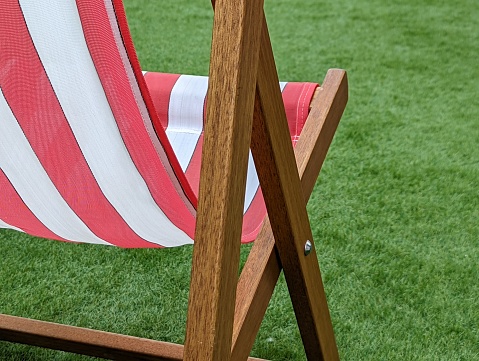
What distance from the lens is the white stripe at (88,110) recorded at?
84cm

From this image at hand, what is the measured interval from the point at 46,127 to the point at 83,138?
55 millimetres

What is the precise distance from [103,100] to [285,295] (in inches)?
39.5

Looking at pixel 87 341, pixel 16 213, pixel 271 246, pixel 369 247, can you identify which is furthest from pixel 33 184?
pixel 369 247

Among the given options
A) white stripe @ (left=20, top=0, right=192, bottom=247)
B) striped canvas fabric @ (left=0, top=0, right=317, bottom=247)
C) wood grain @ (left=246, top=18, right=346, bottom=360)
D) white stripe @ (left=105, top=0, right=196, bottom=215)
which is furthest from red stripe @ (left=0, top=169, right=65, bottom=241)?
wood grain @ (left=246, top=18, right=346, bottom=360)

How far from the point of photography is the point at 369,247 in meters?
1.95

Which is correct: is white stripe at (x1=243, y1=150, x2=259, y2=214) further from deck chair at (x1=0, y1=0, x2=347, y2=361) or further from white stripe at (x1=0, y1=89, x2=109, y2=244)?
white stripe at (x1=0, y1=89, x2=109, y2=244)

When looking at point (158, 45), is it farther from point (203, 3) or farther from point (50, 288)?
point (50, 288)

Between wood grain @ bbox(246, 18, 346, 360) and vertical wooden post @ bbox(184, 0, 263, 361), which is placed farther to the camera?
wood grain @ bbox(246, 18, 346, 360)

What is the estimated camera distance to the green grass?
1684 mm

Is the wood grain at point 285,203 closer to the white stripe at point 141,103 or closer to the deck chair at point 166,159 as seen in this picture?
the deck chair at point 166,159

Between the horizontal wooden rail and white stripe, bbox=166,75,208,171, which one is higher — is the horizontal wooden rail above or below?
below

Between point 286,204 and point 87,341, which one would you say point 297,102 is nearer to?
point 286,204

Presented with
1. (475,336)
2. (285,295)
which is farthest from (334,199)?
(475,336)

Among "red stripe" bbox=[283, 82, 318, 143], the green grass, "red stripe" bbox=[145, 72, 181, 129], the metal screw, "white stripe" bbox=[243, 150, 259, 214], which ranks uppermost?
"red stripe" bbox=[283, 82, 318, 143]
